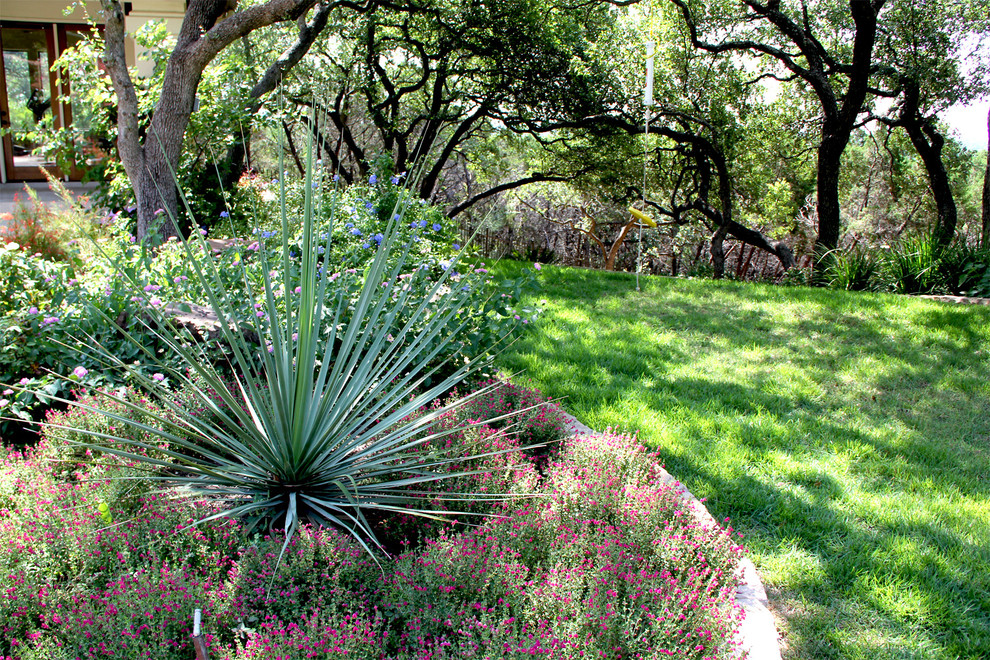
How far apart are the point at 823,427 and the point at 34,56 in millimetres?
14341

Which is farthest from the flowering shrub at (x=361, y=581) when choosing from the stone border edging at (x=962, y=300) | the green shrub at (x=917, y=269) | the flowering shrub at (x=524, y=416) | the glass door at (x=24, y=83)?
the glass door at (x=24, y=83)

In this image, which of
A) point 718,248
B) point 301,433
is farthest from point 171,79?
point 718,248

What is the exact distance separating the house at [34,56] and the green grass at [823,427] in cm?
988

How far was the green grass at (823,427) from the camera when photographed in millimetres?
2582

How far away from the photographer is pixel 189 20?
6277 mm

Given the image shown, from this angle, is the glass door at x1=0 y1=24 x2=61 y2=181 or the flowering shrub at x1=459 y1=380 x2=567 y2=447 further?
the glass door at x1=0 y1=24 x2=61 y2=181

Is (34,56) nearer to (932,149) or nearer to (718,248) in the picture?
(718,248)

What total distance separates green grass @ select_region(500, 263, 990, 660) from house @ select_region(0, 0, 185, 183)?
988 cm

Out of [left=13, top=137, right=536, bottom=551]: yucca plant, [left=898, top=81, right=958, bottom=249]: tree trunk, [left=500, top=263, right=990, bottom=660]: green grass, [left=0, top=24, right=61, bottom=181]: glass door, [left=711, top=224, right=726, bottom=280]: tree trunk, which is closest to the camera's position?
[left=13, top=137, right=536, bottom=551]: yucca plant

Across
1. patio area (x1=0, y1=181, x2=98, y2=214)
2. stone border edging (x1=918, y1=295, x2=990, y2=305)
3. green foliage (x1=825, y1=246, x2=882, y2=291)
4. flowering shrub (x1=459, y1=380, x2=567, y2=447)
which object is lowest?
flowering shrub (x1=459, y1=380, x2=567, y2=447)

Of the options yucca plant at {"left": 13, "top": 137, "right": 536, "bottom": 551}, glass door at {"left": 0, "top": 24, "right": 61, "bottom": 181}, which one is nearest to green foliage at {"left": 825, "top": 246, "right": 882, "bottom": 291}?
yucca plant at {"left": 13, "top": 137, "right": 536, "bottom": 551}

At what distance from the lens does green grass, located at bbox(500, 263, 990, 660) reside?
258cm

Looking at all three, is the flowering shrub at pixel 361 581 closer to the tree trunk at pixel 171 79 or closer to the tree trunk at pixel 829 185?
the tree trunk at pixel 171 79

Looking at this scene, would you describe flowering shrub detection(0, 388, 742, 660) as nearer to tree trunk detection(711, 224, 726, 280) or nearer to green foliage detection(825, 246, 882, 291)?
green foliage detection(825, 246, 882, 291)
